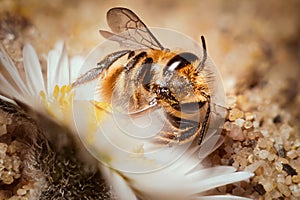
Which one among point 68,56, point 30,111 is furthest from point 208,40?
point 30,111

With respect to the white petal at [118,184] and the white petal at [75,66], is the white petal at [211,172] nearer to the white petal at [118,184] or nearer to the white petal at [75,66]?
the white petal at [118,184]

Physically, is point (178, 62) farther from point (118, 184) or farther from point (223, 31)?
point (223, 31)

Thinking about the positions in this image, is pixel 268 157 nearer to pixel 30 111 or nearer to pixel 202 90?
pixel 202 90

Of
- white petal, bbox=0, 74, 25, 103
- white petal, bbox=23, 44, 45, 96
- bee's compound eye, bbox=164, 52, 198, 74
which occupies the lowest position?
white petal, bbox=0, 74, 25, 103

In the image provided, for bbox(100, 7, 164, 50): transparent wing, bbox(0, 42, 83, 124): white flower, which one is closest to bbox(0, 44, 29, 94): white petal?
bbox(0, 42, 83, 124): white flower

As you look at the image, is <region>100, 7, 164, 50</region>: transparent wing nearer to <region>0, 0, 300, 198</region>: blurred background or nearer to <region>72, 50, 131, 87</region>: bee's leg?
<region>72, 50, 131, 87</region>: bee's leg

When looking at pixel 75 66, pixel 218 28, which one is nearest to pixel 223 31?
pixel 218 28

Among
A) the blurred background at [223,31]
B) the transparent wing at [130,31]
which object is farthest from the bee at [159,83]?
the blurred background at [223,31]

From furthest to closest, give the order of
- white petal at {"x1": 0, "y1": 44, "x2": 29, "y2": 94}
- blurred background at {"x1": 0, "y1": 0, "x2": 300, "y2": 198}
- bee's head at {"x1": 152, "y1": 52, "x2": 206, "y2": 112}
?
Result: blurred background at {"x1": 0, "y1": 0, "x2": 300, "y2": 198} < white petal at {"x1": 0, "y1": 44, "x2": 29, "y2": 94} < bee's head at {"x1": 152, "y1": 52, "x2": 206, "y2": 112}
